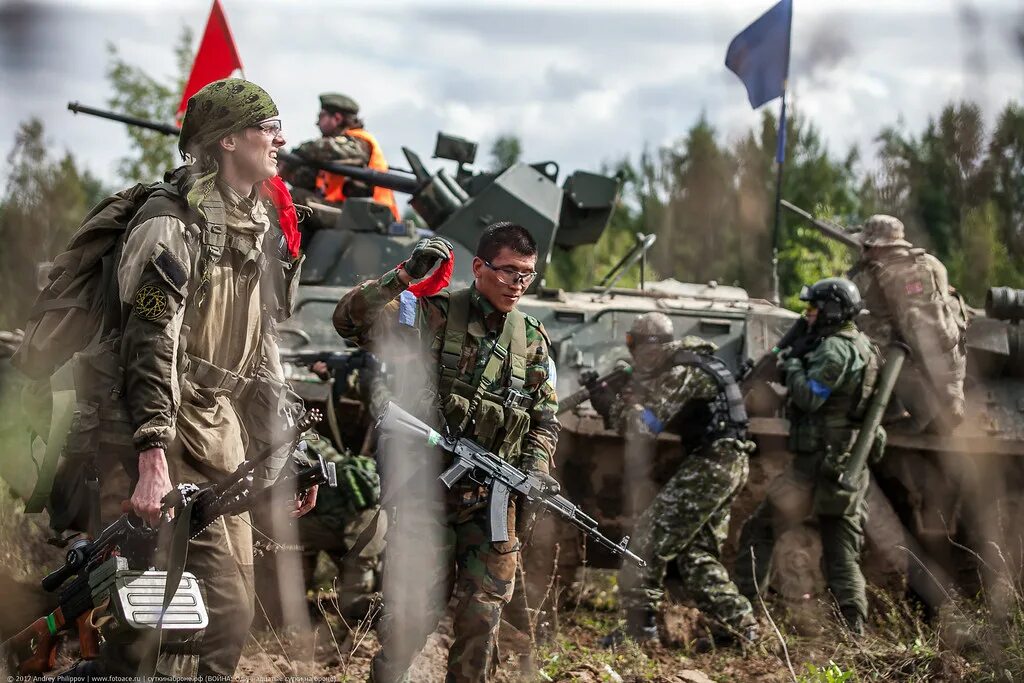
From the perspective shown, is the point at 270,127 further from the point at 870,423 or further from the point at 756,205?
the point at 756,205

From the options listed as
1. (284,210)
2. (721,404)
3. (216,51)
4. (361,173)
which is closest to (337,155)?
(361,173)

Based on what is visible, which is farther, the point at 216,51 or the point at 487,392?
the point at 216,51

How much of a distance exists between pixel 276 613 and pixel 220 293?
3.26 m

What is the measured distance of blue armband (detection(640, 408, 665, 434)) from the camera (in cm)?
657

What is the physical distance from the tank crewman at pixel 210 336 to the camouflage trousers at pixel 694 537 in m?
2.96

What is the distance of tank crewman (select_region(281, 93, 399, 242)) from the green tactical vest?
4893 millimetres

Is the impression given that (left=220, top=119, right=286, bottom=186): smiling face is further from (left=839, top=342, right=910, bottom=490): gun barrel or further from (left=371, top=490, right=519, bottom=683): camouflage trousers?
(left=839, top=342, right=910, bottom=490): gun barrel

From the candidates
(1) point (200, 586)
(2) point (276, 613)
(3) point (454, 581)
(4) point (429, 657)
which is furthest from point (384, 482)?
(2) point (276, 613)

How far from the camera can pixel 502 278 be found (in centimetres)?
422

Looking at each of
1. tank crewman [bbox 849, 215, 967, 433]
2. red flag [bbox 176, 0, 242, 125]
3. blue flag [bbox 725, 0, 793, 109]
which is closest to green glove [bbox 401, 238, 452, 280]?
tank crewman [bbox 849, 215, 967, 433]

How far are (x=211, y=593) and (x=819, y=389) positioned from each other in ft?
13.7

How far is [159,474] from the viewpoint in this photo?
3.41 m

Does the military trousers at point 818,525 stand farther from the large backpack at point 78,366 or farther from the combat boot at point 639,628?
the large backpack at point 78,366

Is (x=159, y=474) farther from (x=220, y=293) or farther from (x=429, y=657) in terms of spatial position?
(x=429, y=657)
